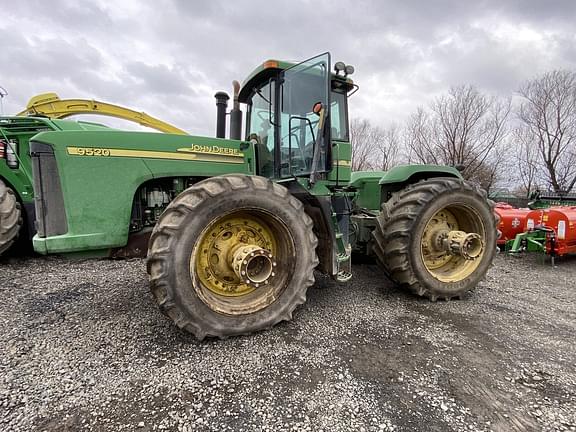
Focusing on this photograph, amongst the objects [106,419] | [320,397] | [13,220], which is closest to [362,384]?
[320,397]

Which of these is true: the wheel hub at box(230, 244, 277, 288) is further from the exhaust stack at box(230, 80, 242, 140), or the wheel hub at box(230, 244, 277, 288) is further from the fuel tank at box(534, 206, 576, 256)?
the fuel tank at box(534, 206, 576, 256)

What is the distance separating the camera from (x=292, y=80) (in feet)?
10.4

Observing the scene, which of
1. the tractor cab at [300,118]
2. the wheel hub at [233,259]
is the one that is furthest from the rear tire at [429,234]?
the wheel hub at [233,259]

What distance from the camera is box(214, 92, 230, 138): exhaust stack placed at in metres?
3.69

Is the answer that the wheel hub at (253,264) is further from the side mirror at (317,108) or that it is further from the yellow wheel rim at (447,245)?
the yellow wheel rim at (447,245)

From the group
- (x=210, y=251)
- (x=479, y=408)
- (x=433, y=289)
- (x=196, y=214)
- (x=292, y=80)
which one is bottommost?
(x=479, y=408)

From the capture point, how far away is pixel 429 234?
3635 millimetres

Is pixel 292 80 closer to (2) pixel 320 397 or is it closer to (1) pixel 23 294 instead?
(2) pixel 320 397

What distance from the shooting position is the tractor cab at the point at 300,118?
310 centimetres

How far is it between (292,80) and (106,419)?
2990mm

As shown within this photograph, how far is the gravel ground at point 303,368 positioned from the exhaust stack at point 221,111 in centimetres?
200

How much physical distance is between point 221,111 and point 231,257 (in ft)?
6.32

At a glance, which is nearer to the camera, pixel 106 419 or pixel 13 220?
pixel 106 419

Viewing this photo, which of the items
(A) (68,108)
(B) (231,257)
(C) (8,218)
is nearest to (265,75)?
(B) (231,257)
